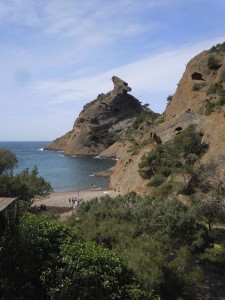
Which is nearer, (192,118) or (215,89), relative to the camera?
(192,118)

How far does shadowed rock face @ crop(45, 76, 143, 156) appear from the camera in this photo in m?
128

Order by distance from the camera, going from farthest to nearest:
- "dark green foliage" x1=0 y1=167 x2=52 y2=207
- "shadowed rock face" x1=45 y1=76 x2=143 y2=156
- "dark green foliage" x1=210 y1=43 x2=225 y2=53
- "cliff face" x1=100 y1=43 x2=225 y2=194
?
"shadowed rock face" x1=45 y1=76 x2=143 y2=156, "dark green foliage" x1=210 y1=43 x2=225 y2=53, "cliff face" x1=100 y1=43 x2=225 y2=194, "dark green foliage" x1=0 y1=167 x2=52 y2=207

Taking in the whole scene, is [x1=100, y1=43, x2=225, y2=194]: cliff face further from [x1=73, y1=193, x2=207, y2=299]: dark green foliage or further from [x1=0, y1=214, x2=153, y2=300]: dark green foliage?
[x1=0, y1=214, x2=153, y2=300]: dark green foliage

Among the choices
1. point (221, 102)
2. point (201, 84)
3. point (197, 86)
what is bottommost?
point (221, 102)

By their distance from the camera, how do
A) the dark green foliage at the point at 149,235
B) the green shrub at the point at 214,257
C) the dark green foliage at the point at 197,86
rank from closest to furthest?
the dark green foliage at the point at 149,235 < the green shrub at the point at 214,257 < the dark green foliage at the point at 197,86

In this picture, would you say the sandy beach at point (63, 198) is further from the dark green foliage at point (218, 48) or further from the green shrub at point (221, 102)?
the dark green foliage at point (218, 48)

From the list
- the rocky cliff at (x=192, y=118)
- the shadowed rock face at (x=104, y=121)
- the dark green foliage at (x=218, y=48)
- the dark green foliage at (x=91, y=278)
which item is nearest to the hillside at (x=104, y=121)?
the shadowed rock face at (x=104, y=121)

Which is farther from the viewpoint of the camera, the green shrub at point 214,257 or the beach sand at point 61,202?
the beach sand at point 61,202

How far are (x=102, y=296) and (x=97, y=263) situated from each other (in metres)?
1.07

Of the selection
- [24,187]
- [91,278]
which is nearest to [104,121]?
[24,187]

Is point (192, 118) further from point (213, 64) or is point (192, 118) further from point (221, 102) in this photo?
point (213, 64)

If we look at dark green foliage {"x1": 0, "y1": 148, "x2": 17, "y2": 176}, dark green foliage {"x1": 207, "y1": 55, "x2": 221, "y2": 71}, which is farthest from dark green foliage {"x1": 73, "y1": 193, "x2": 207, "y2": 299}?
dark green foliage {"x1": 207, "y1": 55, "x2": 221, "y2": 71}

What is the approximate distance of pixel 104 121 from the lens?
428 feet

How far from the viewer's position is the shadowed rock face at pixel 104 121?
12769cm
